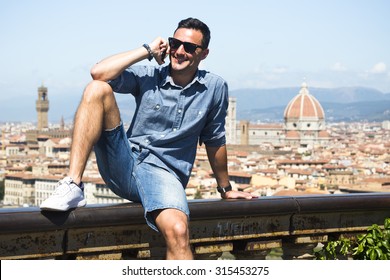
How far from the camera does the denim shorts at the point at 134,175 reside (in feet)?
9.13

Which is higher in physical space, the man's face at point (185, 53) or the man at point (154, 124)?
the man's face at point (185, 53)

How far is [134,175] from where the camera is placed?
2908 mm

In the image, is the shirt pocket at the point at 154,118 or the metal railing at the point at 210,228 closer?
the metal railing at the point at 210,228

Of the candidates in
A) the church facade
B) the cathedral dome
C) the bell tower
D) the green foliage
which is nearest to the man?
the green foliage

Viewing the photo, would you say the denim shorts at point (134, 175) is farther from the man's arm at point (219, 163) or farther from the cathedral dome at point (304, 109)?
the cathedral dome at point (304, 109)

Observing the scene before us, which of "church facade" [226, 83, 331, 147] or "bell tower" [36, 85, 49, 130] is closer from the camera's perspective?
"church facade" [226, 83, 331, 147]

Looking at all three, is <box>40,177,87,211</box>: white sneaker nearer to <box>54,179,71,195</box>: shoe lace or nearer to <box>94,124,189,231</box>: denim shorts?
<box>54,179,71,195</box>: shoe lace

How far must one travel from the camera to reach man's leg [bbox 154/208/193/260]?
8.66ft

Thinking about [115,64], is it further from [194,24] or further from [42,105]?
[42,105]

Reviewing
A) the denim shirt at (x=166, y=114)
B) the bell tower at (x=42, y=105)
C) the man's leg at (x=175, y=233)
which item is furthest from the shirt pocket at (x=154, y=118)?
the bell tower at (x=42, y=105)

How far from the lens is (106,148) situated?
285 centimetres

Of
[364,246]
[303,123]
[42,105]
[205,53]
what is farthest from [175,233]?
[42,105]

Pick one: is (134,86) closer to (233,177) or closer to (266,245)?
(266,245)
